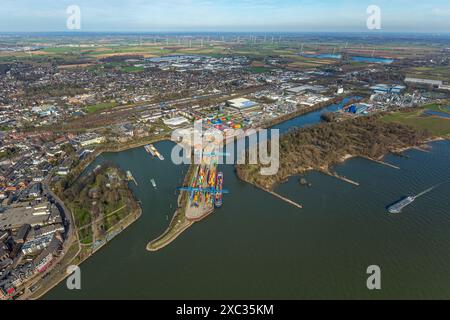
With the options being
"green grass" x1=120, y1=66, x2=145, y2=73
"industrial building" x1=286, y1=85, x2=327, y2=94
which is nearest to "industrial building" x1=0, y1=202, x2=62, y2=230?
"industrial building" x1=286, y1=85, x2=327, y2=94

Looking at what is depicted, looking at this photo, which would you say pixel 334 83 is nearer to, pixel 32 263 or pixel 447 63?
pixel 447 63

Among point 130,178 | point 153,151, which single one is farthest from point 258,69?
point 130,178

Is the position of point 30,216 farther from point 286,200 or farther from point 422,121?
point 422,121

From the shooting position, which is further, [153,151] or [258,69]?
[258,69]

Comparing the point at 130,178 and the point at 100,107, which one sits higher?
the point at 100,107

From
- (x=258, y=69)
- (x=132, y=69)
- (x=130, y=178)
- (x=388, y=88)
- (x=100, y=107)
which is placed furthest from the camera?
(x=258, y=69)

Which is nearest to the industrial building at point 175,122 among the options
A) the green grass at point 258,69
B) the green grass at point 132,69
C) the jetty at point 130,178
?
the jetty at point 130,178
